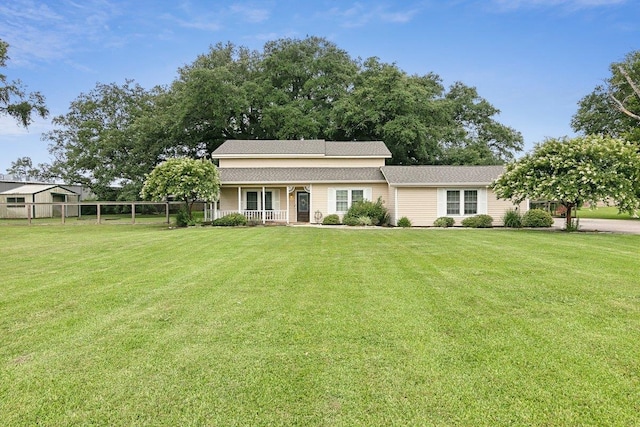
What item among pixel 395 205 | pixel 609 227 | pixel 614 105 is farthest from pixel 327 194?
pixel 614 105

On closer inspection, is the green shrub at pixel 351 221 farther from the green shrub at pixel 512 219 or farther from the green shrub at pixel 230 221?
the green shrub at pixel 512 219

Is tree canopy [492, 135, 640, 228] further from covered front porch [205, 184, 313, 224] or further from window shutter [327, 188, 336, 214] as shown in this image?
covered front porch [205, 184, 313, 224]

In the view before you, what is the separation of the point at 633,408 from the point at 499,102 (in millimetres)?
38120

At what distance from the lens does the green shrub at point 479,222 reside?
19188 millimetres

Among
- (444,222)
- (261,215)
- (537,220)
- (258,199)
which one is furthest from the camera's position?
(258,199)

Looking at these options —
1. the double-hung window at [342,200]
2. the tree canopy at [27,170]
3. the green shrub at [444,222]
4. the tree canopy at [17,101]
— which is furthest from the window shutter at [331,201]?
the tree canopy at [27,170]

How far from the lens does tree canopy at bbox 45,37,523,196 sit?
99.8ft

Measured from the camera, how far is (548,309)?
495cm

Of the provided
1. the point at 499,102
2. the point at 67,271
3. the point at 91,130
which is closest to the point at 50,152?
the point at 91,130

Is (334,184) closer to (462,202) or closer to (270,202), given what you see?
(270,202)

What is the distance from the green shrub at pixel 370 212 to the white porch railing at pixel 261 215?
3.93 m

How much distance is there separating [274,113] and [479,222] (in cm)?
1989

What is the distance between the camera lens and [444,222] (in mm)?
19500

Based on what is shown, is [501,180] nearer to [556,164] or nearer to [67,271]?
[556,164]
